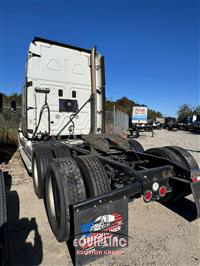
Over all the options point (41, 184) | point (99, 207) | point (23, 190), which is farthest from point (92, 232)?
point (23, 190)

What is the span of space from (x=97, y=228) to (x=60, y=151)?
1887mm

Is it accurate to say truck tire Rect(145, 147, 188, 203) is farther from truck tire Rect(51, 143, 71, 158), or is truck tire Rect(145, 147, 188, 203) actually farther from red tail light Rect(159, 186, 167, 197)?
truck tire Rect(51, 143, 71, 158)

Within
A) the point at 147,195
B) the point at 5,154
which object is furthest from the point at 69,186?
the point at 5,154

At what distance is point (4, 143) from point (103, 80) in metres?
6.56

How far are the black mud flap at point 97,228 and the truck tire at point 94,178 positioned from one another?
0.30 metres

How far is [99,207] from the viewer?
5.98 feet

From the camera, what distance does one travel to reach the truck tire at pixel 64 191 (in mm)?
2031

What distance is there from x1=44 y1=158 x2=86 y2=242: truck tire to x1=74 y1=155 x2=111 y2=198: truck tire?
6 centimetres

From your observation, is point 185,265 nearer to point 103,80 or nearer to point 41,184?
point 41,184

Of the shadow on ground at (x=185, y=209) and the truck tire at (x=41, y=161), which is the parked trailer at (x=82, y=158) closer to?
the truck tire at (x=41, y=161)

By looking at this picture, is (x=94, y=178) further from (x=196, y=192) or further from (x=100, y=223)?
(x=196, y=192)

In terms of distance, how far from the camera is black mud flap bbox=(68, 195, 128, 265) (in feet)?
5.81

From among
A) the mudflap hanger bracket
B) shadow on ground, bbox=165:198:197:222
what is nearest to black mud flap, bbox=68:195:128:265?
the mudflap hanger bracket

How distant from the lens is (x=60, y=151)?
11.4 ft
